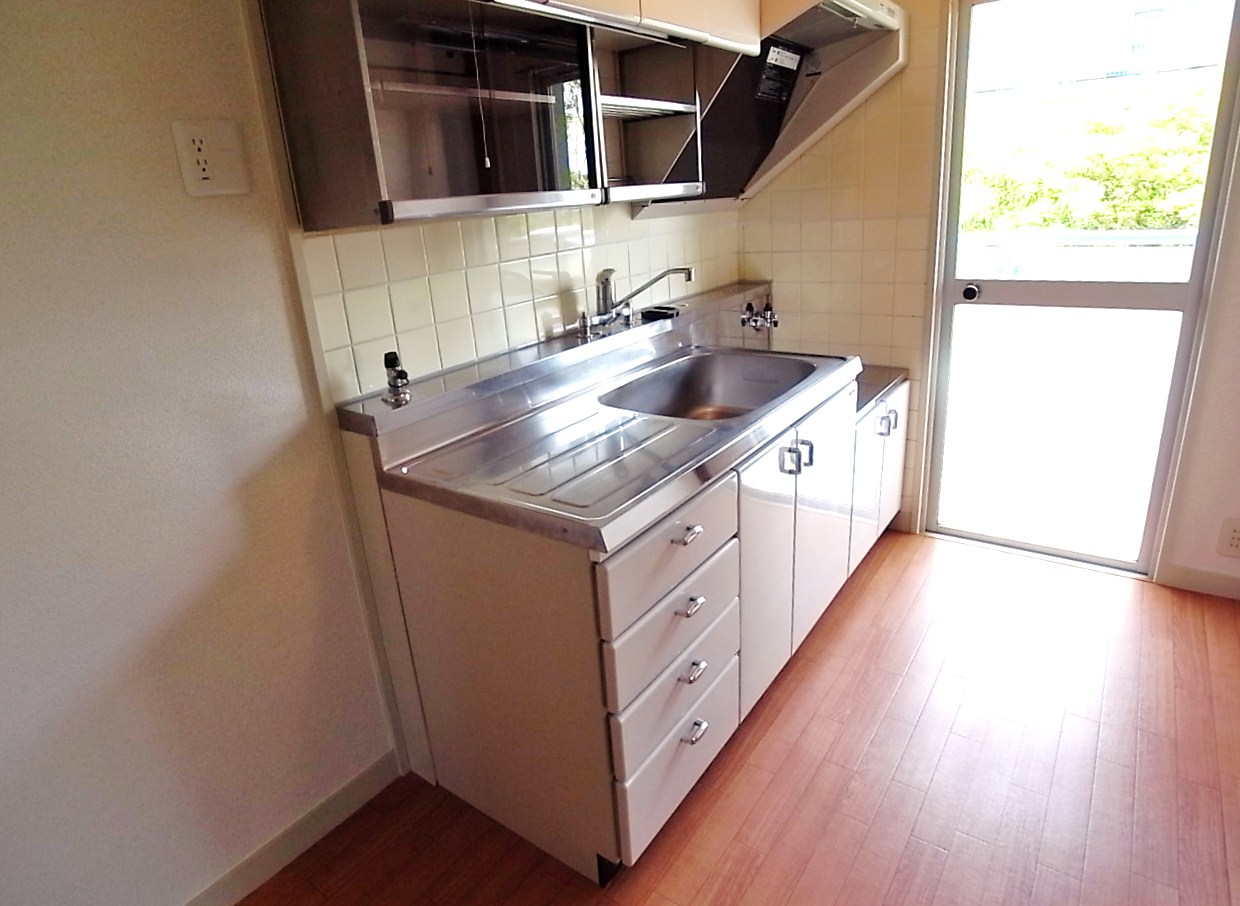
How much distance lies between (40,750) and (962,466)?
2.78 meters

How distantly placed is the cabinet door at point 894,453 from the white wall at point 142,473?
1.81 meters

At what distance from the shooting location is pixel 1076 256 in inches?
90.2

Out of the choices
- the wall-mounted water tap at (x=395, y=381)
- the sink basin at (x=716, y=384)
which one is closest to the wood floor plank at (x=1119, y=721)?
the sink basin at (x=716, y=384)

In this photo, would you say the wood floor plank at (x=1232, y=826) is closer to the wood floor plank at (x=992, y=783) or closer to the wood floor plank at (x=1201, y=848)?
the wood floor plank at (x=1201, y=848)

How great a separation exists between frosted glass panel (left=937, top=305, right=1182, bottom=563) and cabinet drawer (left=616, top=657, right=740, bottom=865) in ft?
5.00

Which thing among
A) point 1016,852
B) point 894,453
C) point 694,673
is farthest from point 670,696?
point 894,453

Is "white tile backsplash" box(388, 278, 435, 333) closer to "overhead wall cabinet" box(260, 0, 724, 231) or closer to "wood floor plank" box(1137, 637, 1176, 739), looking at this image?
"overhead wall cabinet" box(260, 0, 724, 231)

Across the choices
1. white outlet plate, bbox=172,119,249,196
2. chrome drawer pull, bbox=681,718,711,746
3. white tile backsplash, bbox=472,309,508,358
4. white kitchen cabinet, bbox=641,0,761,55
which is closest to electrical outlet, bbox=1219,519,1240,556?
chrome drawer pull, bbox=681,718,711,746

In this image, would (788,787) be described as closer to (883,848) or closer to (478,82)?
(883,848)

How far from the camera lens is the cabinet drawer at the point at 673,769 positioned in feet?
4.55

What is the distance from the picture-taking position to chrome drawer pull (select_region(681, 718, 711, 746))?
5.02 feet

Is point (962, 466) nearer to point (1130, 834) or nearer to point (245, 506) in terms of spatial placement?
point (1130, 834)

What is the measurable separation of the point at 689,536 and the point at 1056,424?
1.88m

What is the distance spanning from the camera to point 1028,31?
7.28 ft
